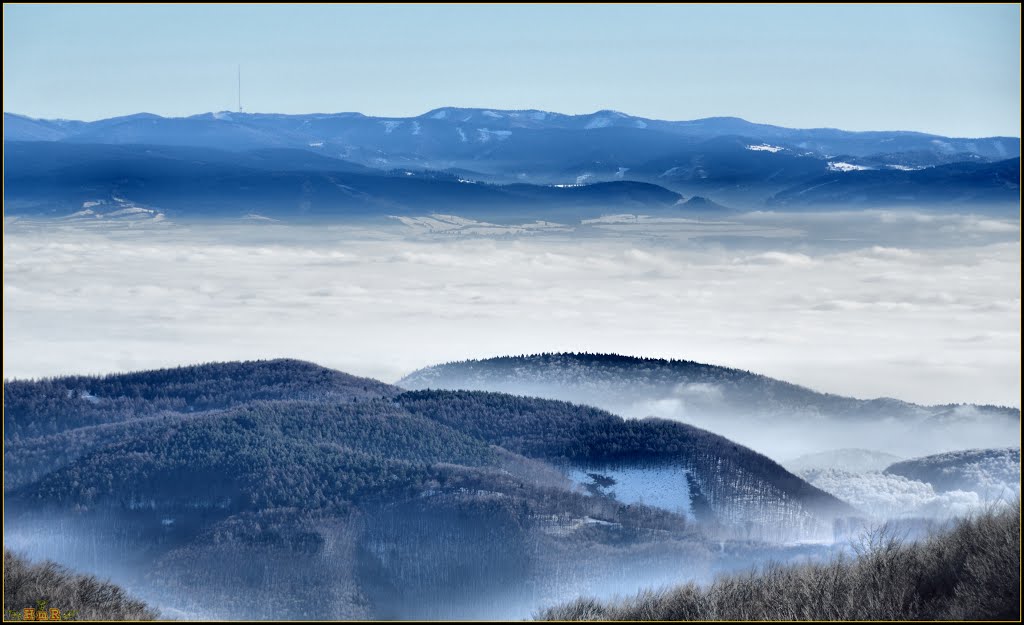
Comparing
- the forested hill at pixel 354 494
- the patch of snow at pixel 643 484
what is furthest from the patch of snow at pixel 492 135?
the patch of snow at pixel 643 484

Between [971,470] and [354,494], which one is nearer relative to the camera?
[354,494]

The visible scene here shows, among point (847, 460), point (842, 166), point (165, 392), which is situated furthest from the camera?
point (842, 166)

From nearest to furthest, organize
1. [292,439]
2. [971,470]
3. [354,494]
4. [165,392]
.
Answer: [354,494] < [971,470] < [292,439] < [165,392]

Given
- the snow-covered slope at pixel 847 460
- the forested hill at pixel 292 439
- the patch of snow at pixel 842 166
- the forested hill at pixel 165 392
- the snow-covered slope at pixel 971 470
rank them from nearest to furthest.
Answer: the forested hill at pixel 292 439
the snow-covered slope at pixel 971 470
the forested hill at pixel 165 392
the snow-covered slope at pixel 847 460
the patch of snow at pixel 842 166

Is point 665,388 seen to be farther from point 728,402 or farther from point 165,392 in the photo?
point 165,392

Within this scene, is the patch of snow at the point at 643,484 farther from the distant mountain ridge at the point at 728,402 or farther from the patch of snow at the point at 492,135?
the patch of snow at the point at 492,135

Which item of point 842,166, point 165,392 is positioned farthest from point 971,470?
point 842,166

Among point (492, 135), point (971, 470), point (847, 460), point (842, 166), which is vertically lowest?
point (847, 460)

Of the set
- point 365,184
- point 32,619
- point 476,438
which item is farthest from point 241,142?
point 32,619

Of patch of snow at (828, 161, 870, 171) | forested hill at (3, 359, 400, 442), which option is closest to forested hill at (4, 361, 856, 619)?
forested hill at (3, 359, 400, 442)

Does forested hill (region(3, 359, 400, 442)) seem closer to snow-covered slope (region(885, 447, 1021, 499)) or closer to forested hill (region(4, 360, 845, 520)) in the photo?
forested hill (region(4, 360, 845, 520))

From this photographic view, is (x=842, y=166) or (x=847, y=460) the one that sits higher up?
(x=842, y=166)

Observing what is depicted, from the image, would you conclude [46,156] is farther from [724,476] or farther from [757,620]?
[757,620]

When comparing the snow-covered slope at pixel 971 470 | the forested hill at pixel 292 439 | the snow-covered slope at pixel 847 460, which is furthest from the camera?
the snow-covered slope at pixel 847 460
